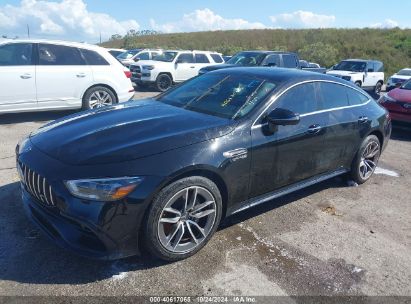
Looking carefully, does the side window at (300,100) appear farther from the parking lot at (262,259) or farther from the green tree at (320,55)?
the green tree at (320,55)

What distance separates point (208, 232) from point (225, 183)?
0.47 metres

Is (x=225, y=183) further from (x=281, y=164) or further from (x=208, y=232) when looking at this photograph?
(x=281, y=164)

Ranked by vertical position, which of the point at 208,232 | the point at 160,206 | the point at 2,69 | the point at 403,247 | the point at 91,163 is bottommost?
the point at 403,247

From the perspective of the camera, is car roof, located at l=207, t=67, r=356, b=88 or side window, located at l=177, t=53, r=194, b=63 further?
side window, located at l=177, t=53, r=194, b=63

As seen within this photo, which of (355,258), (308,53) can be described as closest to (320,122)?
(355,258)

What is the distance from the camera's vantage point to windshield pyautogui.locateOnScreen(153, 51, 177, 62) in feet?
51.3

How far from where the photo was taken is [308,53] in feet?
127

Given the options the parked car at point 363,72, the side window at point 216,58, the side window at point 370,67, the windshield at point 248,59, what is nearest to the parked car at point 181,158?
the windshield at point 248,59

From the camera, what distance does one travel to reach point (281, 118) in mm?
3580

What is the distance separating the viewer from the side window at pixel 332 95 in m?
4.44

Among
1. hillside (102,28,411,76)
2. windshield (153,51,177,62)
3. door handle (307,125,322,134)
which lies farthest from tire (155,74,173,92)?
hillside (102,28,411,76)

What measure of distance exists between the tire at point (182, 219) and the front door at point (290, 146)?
564 millimetres

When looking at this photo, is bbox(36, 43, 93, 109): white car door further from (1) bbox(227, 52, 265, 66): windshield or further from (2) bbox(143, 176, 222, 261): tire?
(1) bbox(227, 52, 265, 66): windshield

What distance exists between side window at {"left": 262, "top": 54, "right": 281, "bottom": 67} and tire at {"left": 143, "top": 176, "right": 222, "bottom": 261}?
1072 centimetres
